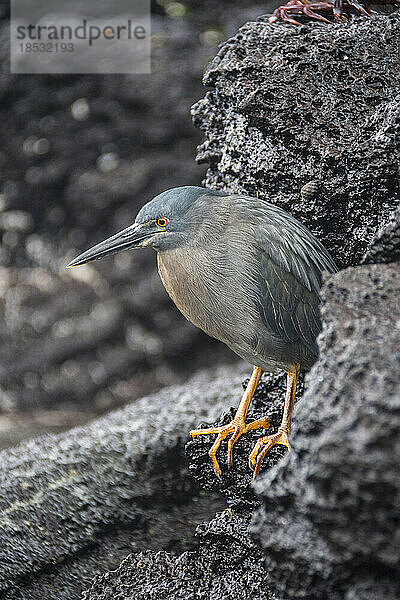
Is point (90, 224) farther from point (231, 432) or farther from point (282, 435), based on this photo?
point (282, 435)

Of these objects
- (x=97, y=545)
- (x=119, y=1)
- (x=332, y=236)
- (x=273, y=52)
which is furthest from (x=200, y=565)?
(x=119, y=1)

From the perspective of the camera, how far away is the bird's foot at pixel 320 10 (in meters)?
2.41

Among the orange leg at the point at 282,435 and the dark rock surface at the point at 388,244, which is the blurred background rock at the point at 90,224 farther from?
the dark rock surface at the point at 388,244

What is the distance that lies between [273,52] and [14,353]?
12.0 ft

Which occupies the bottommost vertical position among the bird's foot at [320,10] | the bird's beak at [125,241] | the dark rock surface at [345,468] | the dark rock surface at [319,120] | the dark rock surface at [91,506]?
the dark rock surface at [91,506]

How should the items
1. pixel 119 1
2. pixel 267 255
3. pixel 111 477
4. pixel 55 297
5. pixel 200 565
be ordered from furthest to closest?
1. pixel 55 297
2. pixel 119 1
3. pixel 111 477
4. pixel 200 565
5. pixel 267 255

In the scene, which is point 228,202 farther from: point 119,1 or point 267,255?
point 119,1

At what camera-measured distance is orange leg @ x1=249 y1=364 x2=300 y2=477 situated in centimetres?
206

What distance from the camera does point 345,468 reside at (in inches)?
45.0

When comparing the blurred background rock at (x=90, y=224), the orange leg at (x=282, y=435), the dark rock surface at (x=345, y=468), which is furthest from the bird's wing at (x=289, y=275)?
the blurred background rock at (x=90, y=224)

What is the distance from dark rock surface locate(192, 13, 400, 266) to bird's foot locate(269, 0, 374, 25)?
0.09m

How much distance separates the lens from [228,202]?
2018 mm

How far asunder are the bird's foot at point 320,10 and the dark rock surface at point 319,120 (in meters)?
0.09

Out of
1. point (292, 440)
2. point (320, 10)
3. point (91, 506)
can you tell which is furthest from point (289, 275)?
point (91, 506)
